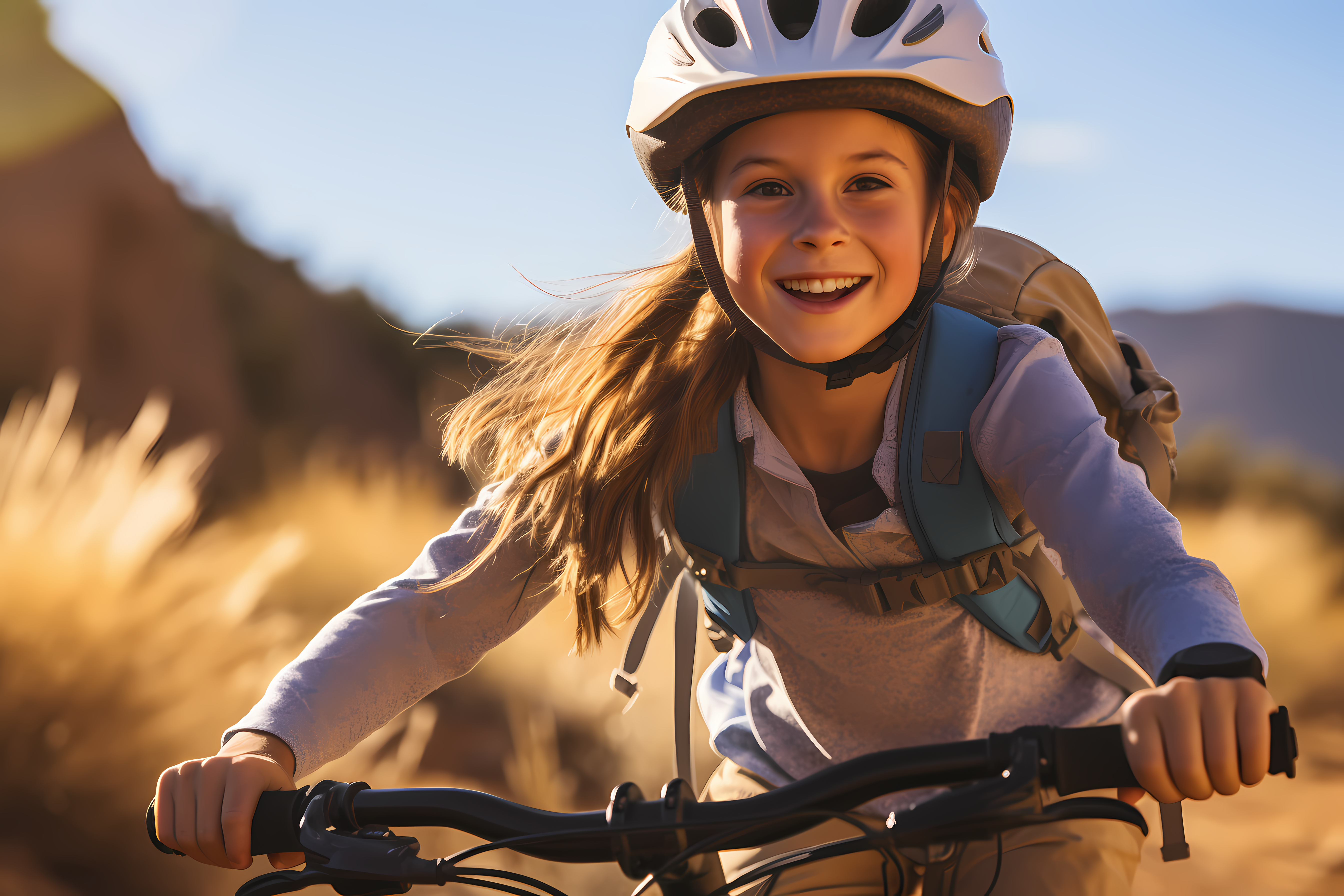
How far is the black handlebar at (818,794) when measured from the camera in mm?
1119

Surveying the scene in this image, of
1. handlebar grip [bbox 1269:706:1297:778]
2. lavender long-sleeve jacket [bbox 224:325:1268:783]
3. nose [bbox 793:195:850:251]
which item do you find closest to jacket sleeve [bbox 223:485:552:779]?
lavender long-sleeve jacket [bbox 224:325:1268:783]

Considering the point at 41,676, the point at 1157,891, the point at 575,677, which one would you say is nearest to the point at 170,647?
the point at 41,676

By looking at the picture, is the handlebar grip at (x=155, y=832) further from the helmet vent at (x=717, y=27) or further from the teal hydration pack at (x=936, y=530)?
the helmet vent at (x=717, y=27)

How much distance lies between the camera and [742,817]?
3.80 ft

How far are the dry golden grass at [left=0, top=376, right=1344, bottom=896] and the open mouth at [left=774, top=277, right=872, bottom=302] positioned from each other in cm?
141

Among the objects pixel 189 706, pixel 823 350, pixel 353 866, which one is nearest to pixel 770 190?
pixel 823 350

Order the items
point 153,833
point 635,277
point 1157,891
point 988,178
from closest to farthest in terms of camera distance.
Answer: point 153,833, point 988,178, point 635,277, point 1157,891

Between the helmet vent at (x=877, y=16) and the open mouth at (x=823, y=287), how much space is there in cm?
59

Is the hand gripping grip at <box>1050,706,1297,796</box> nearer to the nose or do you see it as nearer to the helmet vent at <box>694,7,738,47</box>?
the nose

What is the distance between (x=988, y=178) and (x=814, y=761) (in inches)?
57.8

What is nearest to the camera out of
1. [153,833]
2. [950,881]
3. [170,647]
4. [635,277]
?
[153,833]

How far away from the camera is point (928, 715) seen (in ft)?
6.97

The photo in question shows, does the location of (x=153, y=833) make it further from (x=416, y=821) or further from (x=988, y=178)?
(x=988, y=178)

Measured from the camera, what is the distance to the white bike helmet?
74.3 inches
